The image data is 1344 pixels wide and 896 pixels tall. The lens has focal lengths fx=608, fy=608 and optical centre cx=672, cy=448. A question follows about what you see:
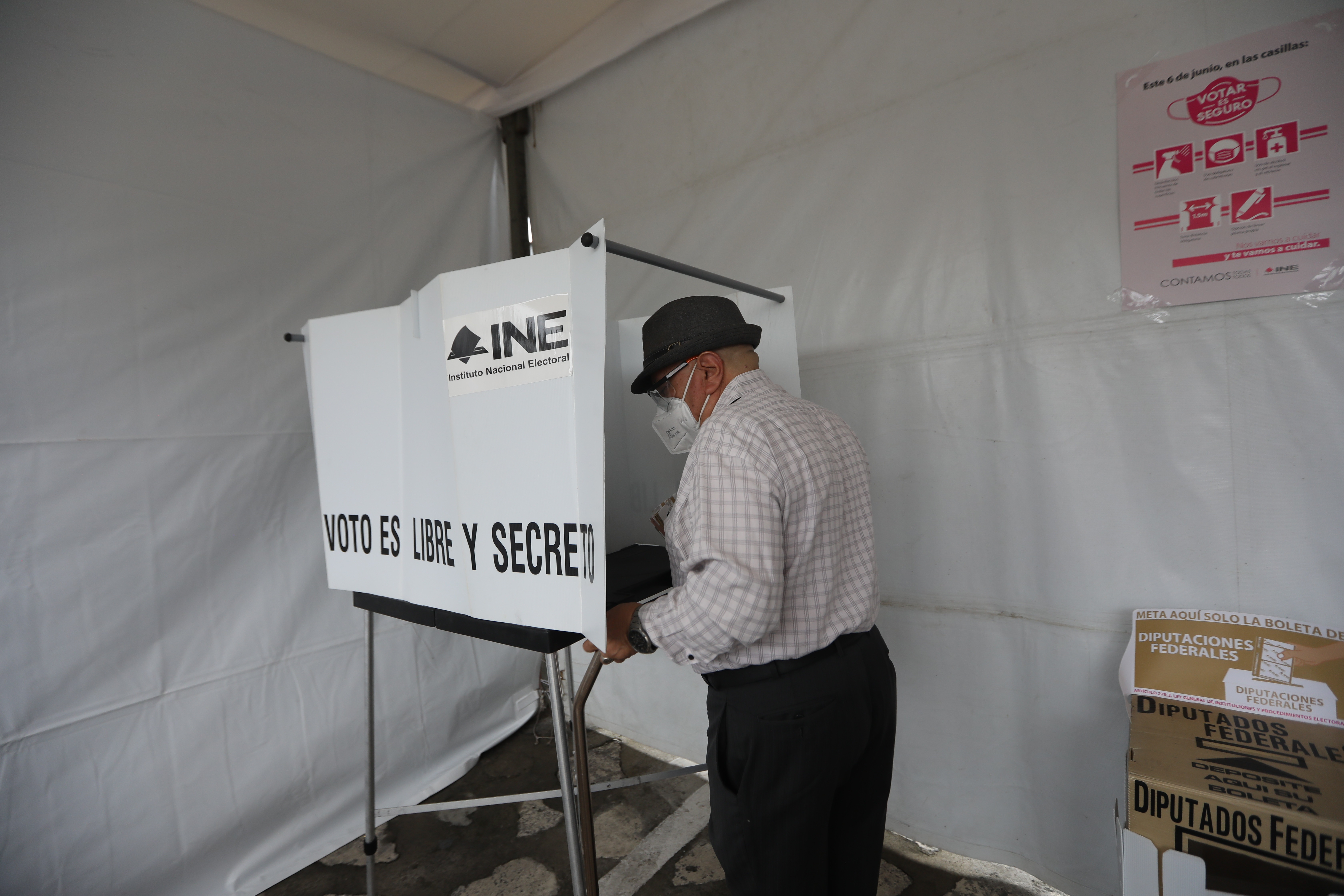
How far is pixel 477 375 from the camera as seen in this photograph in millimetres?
1055

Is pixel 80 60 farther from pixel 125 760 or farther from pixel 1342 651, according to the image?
pixel 1342 651

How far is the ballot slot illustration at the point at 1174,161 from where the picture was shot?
129 centimetres

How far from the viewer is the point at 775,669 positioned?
A: 3.44 feet

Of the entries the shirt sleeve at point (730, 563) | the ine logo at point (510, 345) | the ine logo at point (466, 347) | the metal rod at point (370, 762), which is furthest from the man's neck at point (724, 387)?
the metal rod at point (370, 762)

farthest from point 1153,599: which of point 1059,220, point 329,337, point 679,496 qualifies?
point 329,337

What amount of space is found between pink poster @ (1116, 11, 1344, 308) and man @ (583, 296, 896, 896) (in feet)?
2.84

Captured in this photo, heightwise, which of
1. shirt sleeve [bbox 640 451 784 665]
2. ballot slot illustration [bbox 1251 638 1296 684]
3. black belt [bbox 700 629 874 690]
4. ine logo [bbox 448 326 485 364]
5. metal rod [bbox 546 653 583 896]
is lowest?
metal rod [bbox 546 653 583 896]

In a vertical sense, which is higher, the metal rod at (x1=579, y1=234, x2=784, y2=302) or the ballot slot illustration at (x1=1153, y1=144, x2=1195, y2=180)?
the ballot slot illustration at (x1=1153, y1=144, x2=1195, y2=180)

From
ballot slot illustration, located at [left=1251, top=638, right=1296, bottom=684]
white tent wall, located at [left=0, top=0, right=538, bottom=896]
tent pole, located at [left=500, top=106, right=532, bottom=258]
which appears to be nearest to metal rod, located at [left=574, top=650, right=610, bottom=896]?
white tent wall, located at [left=0, top=0, right=538, bottom=896]

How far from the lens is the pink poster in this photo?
1.18m

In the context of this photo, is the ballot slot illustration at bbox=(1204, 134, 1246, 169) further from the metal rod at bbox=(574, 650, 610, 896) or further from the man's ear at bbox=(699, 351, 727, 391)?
the metal rod at bbox=(574, 650, 610, 896)

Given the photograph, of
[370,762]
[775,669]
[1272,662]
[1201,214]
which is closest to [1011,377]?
[1201,214]

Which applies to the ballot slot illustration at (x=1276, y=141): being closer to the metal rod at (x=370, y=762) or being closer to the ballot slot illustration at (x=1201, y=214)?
the ballot slot illustration at (x=1201, y=214)

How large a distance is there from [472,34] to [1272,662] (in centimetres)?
280
